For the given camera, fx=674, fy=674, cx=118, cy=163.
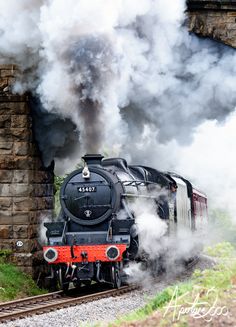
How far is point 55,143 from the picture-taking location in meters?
12.7

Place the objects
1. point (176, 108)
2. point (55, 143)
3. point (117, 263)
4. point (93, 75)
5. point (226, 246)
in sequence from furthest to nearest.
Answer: point (176, 108), point (55, 143), point (93, 75), point (117, 263), point (226, 246)

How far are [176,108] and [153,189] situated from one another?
1.82 metres

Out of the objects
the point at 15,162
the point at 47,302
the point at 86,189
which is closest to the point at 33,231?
the point at 15,162

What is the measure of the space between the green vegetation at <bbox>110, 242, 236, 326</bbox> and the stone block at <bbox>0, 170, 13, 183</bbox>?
496 centimetres

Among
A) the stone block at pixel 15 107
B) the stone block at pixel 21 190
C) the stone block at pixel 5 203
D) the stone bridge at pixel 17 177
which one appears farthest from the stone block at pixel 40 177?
the stone block at pixel 15 107

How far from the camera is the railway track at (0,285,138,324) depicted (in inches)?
356

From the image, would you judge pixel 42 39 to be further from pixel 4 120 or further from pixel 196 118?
pixel 196 118

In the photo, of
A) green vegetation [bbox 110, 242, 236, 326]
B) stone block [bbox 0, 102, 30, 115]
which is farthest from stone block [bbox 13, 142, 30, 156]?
green vegetation [bbox 110, 242, 236, 326]

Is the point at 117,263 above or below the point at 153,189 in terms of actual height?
below

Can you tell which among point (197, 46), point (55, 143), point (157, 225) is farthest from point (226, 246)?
point (197, 46)

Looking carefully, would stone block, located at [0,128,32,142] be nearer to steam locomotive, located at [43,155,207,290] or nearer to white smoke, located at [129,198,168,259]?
steam locomotive, located at [43,155,207,290]

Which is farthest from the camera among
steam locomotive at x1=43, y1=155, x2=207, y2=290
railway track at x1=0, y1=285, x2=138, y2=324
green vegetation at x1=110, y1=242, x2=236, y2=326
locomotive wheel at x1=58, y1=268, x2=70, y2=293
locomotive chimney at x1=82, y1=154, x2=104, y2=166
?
locomotive chimney at x1=82, y1=154, x2=104, y2=166

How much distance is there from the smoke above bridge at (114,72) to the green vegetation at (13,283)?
221cm

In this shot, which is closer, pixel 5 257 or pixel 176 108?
pixel 5 257
